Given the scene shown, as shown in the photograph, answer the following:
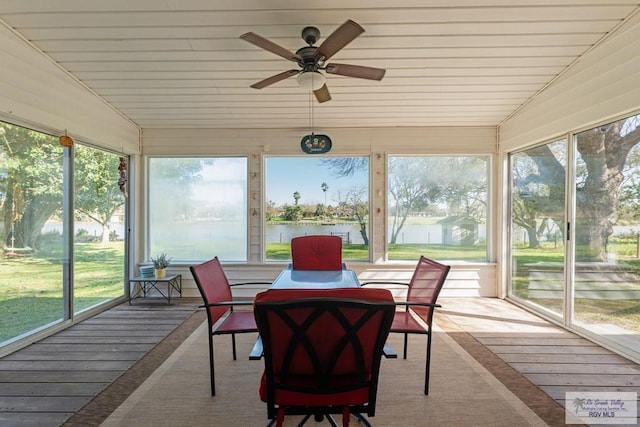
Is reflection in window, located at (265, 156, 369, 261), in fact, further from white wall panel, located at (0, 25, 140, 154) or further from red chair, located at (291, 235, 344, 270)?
white wall panel, located at (0, 25, 140, 154)

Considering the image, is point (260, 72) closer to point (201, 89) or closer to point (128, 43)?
point (201, 89)

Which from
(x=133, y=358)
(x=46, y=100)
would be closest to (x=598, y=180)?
(x=133, y=358)

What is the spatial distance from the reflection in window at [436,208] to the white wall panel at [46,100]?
400 centimetres

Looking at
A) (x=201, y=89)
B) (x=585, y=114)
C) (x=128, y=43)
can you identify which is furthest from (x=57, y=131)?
(x=585, y=114)

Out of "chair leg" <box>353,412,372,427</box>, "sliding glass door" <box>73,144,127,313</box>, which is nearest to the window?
"sliding glass door" <box>73,144,127,313</box>

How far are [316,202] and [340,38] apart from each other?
3.08 m

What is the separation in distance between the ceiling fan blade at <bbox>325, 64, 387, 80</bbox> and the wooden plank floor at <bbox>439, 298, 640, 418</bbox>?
2.72 m

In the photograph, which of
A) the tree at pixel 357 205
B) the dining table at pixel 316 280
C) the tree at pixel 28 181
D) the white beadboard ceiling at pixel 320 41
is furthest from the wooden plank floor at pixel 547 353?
the tree at pixel 28 181

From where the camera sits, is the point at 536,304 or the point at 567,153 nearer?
the point at 567,153

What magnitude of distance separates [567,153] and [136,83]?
4.96 meters

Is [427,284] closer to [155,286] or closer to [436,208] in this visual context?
[436,208]

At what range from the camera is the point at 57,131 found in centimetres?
353

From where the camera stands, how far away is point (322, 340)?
1.42 metres

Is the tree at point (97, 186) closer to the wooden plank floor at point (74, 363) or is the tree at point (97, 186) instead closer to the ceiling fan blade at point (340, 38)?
the wooden plank floor at point (74, 363)
